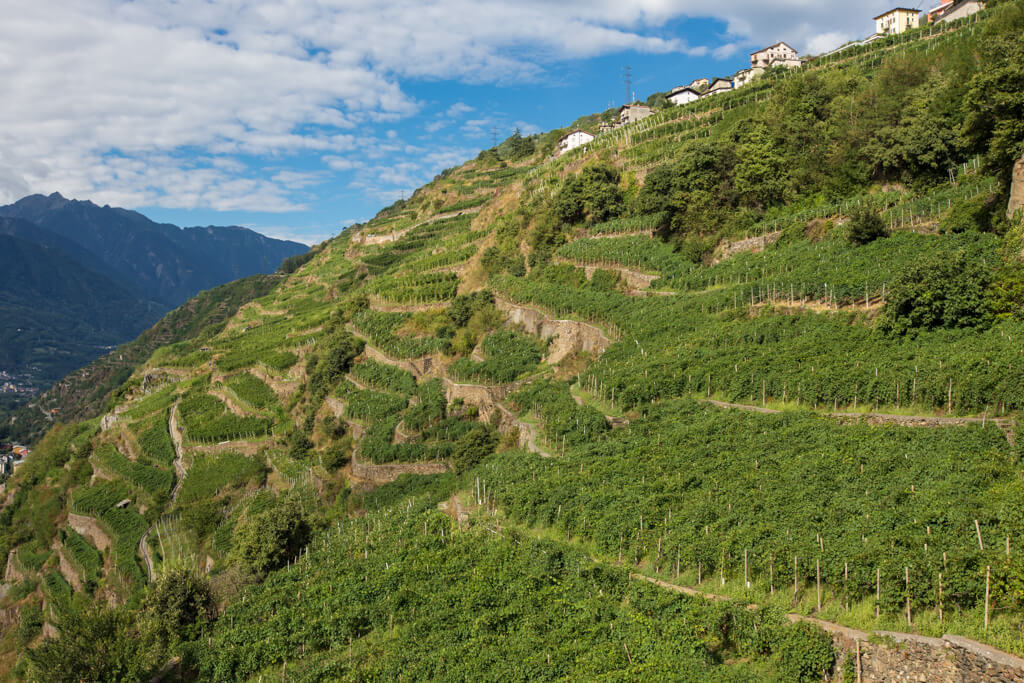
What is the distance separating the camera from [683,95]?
254ft

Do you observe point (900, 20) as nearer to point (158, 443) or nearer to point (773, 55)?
point (773, 55)

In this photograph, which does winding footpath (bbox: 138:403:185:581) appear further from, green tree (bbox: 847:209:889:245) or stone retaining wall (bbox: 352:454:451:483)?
green tree (bbox: 847:209:889:245)

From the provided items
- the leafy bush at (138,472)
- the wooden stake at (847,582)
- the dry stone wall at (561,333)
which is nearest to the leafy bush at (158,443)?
the leafy bush at (138,472)

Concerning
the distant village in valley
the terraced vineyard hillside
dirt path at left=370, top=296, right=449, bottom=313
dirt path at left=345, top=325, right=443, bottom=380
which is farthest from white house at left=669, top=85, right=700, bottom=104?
dirt path at left=345, top=325, right=443, bottom=380

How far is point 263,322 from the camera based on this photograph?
82.8 meters

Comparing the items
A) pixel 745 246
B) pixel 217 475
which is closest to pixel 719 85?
pixel 745 246

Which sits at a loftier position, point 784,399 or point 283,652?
point 784,399

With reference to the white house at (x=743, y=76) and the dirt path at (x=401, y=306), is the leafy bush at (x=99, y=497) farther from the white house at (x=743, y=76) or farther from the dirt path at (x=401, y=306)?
the white house at (x=743, y=76)

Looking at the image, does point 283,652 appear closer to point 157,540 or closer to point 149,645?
point 149,645

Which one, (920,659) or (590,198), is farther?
(590,198)

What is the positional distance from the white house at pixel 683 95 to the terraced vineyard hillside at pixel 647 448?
83.7ft

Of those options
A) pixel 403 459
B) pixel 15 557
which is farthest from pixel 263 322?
pixel 403 459

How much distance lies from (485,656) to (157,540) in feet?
111

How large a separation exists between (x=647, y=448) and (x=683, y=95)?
67406 millimetres
